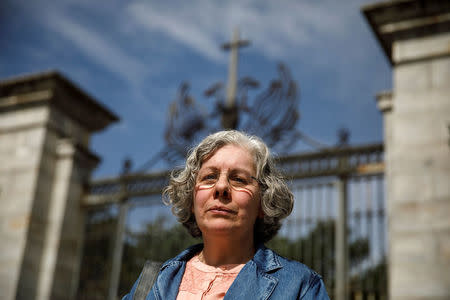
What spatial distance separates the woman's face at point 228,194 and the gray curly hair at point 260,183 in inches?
1.3

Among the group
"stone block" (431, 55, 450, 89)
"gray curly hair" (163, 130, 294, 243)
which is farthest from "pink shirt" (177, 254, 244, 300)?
"stone block" (431, 55, 450, 89)

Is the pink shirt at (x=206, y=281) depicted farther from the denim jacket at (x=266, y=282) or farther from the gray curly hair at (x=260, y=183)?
the gray curly hair at (x=260, y=183)

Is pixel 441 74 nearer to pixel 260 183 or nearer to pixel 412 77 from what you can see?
pixel 412 77

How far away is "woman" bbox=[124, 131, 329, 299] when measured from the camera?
2055 mm

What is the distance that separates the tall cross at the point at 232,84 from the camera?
8.25 metres

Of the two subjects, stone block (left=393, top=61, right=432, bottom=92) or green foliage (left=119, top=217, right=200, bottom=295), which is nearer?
stone block (left=393, top=61, right=432, bottom=92)

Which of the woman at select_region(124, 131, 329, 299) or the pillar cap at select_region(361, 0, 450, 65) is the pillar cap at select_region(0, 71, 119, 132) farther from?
the woman at select_region(124, 131, 329, 299)

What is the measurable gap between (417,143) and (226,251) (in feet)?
13.8

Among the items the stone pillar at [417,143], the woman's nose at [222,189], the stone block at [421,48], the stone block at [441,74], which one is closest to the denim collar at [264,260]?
the woman's nose at [222,189]

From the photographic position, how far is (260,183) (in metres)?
2.37

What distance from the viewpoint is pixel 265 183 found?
238cm

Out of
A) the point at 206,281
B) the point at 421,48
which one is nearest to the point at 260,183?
the point at 206,281

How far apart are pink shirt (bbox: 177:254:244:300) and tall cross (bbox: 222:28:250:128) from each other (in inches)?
236

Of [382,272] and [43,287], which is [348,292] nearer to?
[382,272]
